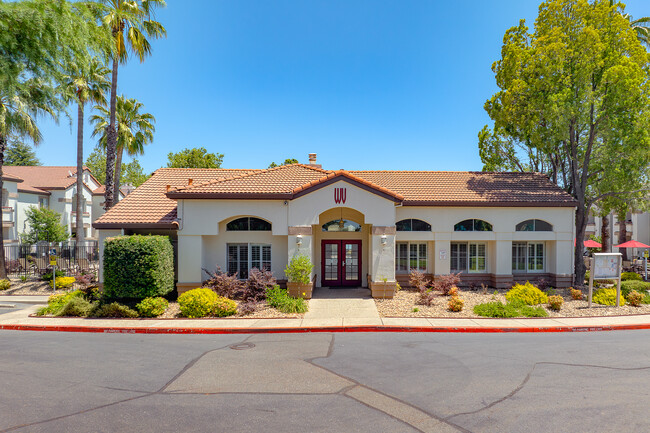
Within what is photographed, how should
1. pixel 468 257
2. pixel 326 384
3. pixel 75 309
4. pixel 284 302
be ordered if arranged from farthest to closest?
pixel 468 257 → pixel 284 302 → pixel 75 309 → pixel 326 384

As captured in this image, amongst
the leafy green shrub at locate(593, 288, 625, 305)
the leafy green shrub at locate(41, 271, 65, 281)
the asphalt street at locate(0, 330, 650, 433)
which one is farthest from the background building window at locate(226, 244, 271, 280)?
the leafy green shrub at locate(593, 288, 625, 305)

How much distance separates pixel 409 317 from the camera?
12914 mm

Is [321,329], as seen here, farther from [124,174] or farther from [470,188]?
[124,174]

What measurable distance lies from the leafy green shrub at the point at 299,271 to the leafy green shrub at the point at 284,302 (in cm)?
77

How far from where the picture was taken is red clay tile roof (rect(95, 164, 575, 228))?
1566cm

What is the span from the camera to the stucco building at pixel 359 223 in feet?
51.7

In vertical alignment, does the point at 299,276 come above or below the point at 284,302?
above

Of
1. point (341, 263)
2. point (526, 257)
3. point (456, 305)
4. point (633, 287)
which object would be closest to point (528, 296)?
point (456, 305)

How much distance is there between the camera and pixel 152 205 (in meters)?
17.3

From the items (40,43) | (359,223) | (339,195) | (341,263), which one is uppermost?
(40,43)

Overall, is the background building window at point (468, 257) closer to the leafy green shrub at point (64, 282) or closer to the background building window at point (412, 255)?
the background building window at point (412, 255)

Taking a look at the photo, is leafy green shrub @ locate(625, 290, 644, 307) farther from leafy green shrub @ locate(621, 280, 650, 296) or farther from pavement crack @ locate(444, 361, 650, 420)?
pavement crack @ locate(444, 361, 650, 420)

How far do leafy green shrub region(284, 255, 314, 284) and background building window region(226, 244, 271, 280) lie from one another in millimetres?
1938

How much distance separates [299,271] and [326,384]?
813 cm
